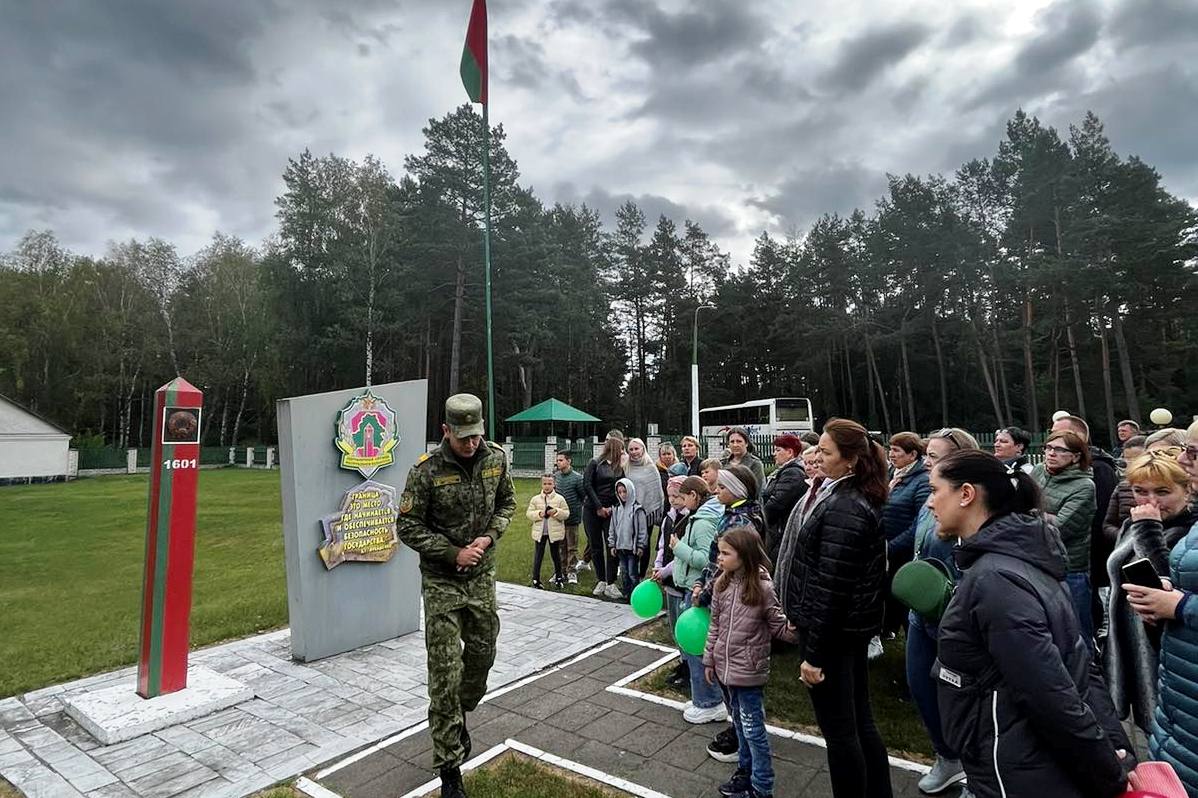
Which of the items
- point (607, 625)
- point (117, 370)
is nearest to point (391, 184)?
point (117, 370)

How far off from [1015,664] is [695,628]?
2.10m

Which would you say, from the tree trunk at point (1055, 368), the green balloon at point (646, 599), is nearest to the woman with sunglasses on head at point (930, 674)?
the green balloon at point (646, 599)

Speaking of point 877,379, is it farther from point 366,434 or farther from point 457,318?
point 366,434

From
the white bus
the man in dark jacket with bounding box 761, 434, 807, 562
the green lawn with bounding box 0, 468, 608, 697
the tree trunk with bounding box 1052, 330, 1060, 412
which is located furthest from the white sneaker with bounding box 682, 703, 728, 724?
the tree trunk with bounding box 1052, 330, 1060, 412

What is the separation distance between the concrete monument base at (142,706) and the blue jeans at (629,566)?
3.72 m

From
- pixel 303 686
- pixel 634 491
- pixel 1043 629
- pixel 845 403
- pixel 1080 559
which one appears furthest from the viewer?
pixel 845 403

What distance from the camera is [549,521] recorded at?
7.91 metres

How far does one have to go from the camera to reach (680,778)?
3.39 metres

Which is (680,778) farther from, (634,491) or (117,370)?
(117,370)

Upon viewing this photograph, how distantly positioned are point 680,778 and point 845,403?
44.4 meters

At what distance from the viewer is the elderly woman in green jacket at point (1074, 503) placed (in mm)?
3686

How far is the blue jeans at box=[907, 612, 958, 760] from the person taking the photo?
3291 millimetres

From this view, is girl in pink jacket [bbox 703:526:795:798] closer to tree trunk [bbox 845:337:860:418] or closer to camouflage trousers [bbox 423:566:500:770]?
camouflage trousers [bbox 423:566:500:770]

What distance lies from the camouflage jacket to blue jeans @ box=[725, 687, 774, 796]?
5.01 ft
